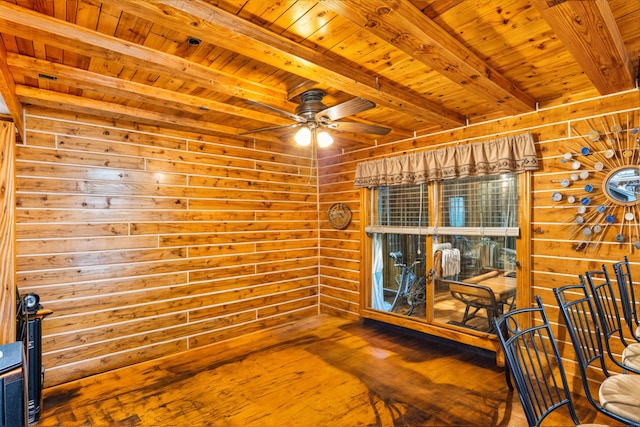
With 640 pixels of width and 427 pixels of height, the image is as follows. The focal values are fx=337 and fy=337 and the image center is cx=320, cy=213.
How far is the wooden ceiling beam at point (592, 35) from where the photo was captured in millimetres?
1590

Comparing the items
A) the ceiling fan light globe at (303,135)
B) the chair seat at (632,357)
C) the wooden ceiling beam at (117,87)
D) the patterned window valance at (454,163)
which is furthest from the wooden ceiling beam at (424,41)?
the chair seat at (632,357)

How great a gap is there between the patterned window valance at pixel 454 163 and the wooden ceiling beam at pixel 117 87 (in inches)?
64.4

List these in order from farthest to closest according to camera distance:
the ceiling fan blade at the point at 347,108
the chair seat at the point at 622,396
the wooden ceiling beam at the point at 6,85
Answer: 1. the ceiling fan blade at the point at 347,108
2. the wooden ceiling beam at the point at 6,85
3. the chair seat at the point at 622,396

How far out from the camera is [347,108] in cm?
251

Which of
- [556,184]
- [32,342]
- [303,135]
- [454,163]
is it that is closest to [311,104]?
[303,135]

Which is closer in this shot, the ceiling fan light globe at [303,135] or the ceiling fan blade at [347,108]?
the ceiling fan blade at [347,108]

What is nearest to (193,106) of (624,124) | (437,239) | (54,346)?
(54,346)

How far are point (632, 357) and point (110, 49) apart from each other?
3501 mm

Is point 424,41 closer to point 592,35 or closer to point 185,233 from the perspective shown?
point 592,35

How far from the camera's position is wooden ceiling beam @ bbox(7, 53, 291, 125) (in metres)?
2.27

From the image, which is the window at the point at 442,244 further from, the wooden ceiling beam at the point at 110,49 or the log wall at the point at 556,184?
the wooden ceiling beam at the point at 110,49

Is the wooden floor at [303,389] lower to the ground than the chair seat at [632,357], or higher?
lower

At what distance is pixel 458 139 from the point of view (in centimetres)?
375

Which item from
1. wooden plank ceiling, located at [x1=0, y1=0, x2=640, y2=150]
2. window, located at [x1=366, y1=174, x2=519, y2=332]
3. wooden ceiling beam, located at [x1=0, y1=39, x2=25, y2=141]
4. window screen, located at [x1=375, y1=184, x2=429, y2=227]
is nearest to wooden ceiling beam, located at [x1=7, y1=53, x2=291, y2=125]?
wooden plank ceiling, located at [x1=0, y1=0, x2=640, y2=150]
